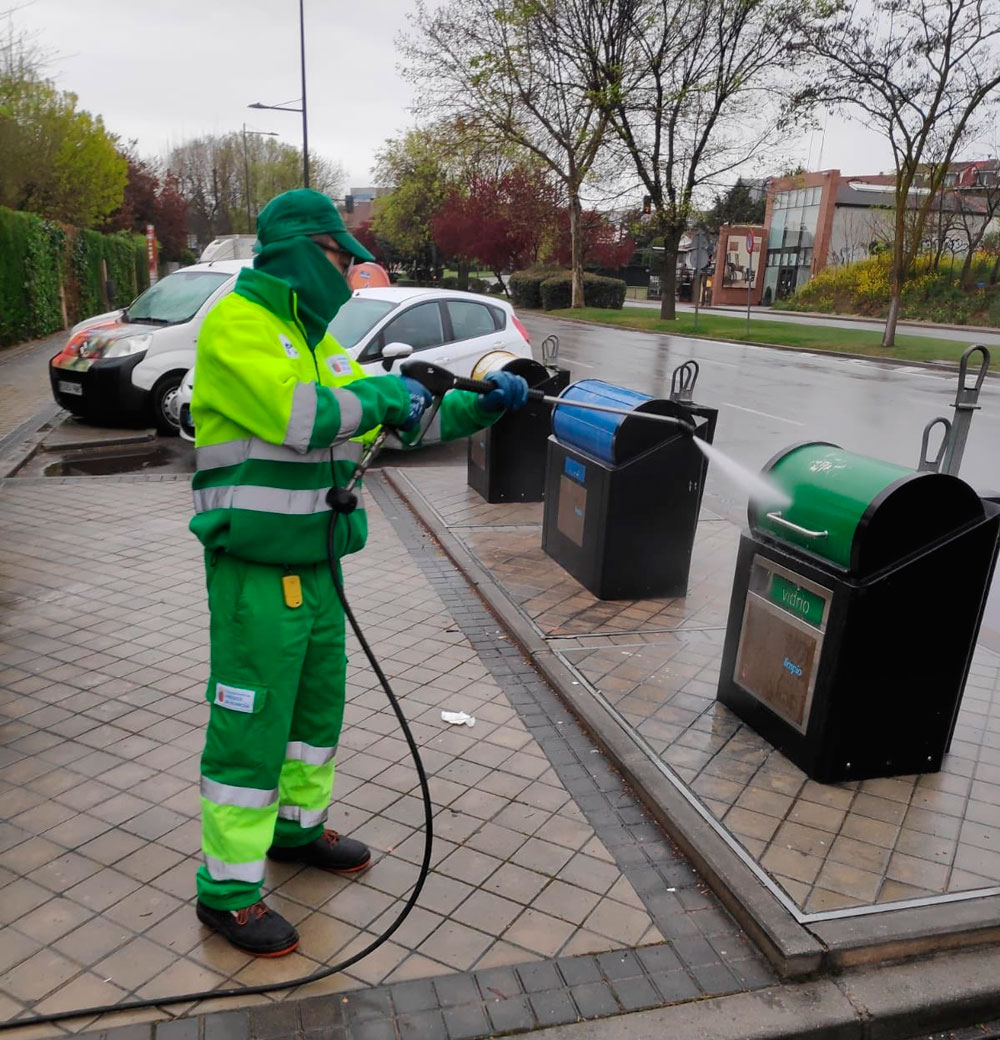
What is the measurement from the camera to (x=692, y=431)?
4801 millimetres

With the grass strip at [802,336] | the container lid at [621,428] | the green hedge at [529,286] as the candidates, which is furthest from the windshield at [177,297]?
the green hedge at [529,286]

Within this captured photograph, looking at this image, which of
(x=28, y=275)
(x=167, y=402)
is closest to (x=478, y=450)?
(x=167, y=402)

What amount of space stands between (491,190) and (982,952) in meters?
51.2

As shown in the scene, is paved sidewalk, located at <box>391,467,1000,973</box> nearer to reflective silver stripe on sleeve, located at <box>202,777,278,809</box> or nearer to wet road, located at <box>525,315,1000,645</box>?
reflective silver stripe on sleeve, located at <box>202,777,278,809</box>

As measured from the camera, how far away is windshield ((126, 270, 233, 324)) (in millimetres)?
10898

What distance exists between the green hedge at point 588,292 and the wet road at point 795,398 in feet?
59.0

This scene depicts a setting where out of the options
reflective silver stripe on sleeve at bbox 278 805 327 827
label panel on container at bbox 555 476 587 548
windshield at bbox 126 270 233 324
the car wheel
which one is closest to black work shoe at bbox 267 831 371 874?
reflective silver stripe on sleeve at bbox 278 805 327 827

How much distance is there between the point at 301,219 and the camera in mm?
2623

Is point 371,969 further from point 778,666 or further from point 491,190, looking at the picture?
point 491,190

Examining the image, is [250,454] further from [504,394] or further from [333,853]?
[333,853]

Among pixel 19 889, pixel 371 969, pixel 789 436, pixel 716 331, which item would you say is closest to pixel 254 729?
pixel 371 969

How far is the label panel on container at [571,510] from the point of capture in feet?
18.5

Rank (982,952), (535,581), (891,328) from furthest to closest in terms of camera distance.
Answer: (891,328), (535,581), (982,952)

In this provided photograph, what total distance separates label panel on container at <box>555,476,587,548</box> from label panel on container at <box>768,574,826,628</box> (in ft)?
6.16
